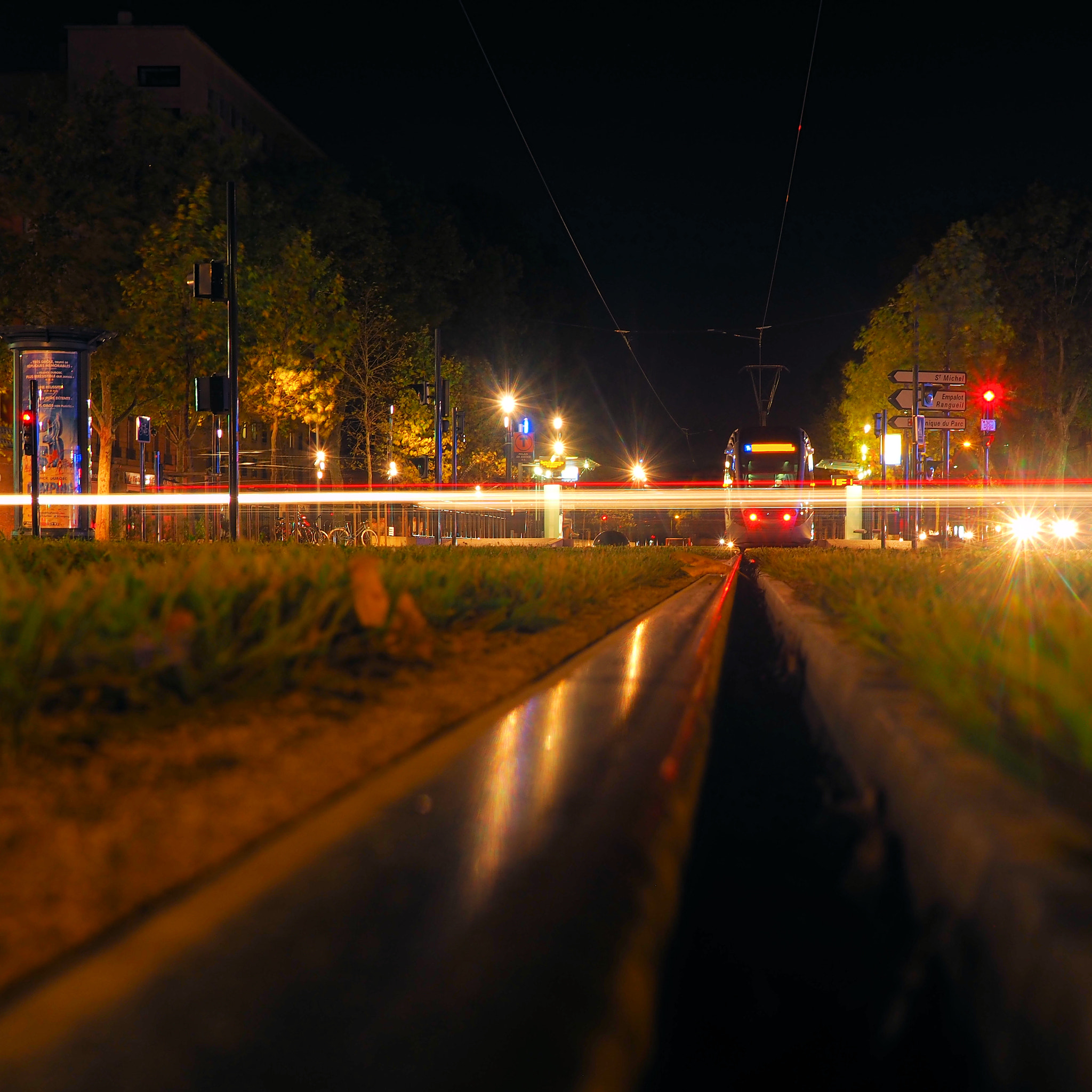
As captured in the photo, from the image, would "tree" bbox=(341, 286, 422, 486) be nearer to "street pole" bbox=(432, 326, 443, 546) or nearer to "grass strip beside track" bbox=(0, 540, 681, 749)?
"street pole" bbox=(432, 326, 443, 546)

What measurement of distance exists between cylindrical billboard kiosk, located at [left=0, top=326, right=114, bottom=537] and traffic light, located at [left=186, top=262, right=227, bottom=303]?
856 cm

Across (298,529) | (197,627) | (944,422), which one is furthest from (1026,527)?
(197,627)

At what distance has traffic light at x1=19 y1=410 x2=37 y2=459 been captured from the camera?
24.8 metres

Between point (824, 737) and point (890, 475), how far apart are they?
61234 mm

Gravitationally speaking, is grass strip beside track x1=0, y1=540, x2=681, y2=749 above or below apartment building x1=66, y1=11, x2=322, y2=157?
below

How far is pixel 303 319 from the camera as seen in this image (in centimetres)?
4228

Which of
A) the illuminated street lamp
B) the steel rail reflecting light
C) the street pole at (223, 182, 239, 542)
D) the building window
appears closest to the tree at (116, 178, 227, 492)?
the steel rail reflecting light

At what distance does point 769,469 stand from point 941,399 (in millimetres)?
9481

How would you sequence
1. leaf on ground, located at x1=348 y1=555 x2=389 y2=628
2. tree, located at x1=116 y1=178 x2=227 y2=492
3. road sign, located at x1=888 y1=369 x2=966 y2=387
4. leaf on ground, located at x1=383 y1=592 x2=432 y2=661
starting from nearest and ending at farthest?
leaf on ground, located at x1=383 y1=592 x2=432 y2=661, leaf on ground, located at x1=348 y1=555 x2=389 y2=628, road sign, located at x1=888 y1=369 x2=966 y2=387, tree, located at x1=116 y1=178 x2=227 y2=492

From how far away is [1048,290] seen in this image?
6356cm

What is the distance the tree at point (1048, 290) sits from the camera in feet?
207

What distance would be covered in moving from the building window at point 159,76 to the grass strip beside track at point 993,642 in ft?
222

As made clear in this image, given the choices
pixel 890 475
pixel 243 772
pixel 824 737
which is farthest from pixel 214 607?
pixel 890 475

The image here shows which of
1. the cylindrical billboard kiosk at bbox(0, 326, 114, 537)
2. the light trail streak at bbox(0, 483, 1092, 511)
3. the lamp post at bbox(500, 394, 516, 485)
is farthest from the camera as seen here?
the lamp post at bbox(500, 394, 516, 485)
